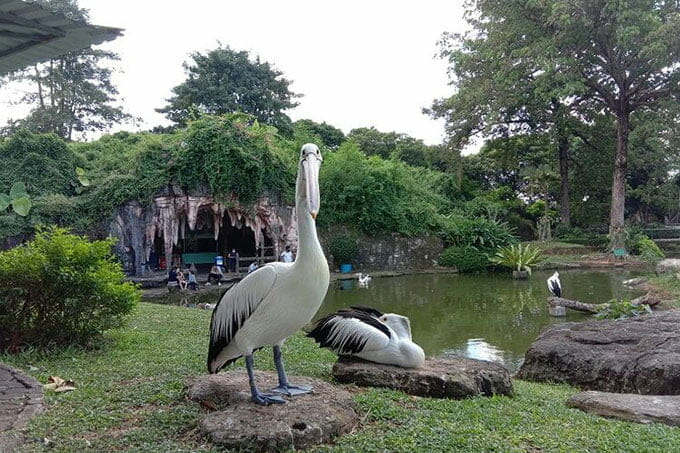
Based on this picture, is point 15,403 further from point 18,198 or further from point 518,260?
point 518,260

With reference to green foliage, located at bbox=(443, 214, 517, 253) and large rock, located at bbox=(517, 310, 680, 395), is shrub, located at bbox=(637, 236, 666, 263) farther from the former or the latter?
large rock, located at bbox=(517, 310, 680, 395)

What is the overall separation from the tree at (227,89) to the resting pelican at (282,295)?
24.2 meters

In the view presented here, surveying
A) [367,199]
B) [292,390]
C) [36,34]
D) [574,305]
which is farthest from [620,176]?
[36,34]

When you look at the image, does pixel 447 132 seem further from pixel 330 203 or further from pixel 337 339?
pixel 337 339

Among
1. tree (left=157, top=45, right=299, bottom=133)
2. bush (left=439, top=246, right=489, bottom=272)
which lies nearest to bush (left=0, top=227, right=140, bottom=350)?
bush (left=439, top=246, right=489, bottom=272)

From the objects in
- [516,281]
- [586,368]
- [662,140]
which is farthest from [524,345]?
[662,140]

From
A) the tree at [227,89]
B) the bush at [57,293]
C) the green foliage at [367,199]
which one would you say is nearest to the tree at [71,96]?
the tree at [227,89]

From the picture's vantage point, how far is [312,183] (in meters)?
3.25

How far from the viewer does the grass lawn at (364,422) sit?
10.5 feet

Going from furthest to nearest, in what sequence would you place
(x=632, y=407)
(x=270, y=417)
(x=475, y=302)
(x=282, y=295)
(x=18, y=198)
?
1. (x=475, y=302)
2. (x=632, y=407)
3. (x=282, y=295)
4. (x=270, y=417)
5. (x=18, y=198)

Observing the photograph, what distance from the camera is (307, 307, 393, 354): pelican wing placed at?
4691 millimetres

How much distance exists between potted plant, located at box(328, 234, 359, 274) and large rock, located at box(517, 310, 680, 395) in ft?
46.2

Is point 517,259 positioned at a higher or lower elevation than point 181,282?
higher

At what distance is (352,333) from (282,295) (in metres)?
1.59
